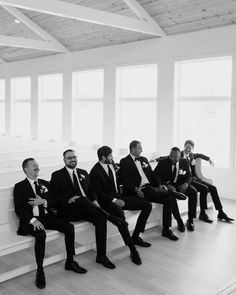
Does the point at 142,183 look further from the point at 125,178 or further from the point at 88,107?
the point at 88,107

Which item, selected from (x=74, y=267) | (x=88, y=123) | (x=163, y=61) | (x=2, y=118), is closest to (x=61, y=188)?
(x=74, y=267)

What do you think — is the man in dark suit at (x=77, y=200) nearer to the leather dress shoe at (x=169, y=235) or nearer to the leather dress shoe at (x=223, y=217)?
the leather dress shoe at (x=169, y=235)

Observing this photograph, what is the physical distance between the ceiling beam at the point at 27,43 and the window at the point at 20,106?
2.19 m

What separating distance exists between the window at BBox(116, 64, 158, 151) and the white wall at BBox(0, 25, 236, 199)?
17cm

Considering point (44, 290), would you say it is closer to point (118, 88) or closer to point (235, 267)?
point (235, 267)

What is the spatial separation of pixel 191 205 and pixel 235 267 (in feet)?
4.04

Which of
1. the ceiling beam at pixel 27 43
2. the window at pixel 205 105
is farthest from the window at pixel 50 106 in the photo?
the window at pixel 205 105

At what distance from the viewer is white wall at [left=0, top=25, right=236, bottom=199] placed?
638cm

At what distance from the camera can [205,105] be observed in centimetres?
689

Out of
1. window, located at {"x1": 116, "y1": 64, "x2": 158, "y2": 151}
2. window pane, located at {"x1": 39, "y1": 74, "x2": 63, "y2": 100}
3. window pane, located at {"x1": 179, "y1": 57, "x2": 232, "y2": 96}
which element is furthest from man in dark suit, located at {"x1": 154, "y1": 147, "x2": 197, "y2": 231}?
window pane, located at {"x1": 39, "y1": 74, "x2": 63, "y2": 100}

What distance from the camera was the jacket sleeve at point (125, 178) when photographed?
4293 mm

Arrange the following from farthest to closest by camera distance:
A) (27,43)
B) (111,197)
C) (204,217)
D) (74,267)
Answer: (27,43) < (204,217) < (111,197) < (74,267)

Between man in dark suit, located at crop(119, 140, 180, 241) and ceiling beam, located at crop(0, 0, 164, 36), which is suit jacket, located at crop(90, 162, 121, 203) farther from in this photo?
ceiling beam, located at crop(0, 0, 164, 36)

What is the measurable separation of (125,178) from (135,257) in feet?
3.32
